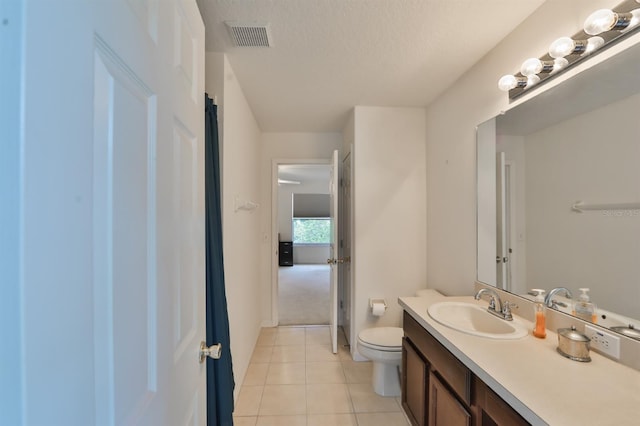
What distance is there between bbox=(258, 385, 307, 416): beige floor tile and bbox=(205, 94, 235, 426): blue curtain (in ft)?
1.82

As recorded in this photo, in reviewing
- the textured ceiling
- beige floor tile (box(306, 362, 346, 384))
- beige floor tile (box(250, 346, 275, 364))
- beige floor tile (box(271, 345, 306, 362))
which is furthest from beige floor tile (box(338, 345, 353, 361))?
the textured ceiling

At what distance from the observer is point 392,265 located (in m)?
2.65

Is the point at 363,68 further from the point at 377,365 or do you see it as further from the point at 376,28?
the point at 377,365

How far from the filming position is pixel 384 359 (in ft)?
6.75

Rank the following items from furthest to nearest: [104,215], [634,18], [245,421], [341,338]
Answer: [341,338] < [245,421] < [634,18] < [104,215]

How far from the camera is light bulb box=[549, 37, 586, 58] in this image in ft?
3.92

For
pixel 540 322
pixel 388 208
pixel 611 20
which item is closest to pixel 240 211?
pixel 388 208

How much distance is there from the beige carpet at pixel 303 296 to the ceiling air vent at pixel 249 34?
10.2 ft

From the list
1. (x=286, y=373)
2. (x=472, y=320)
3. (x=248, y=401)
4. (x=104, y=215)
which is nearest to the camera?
(x=104, y=215)

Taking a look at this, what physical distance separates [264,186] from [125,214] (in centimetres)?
299

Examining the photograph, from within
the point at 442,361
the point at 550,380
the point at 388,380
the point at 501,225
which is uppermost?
the point at 501,225

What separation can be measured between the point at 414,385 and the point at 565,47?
75.9 inches

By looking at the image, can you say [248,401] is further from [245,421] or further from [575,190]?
[575,190]

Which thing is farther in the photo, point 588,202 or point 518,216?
point 518,216
